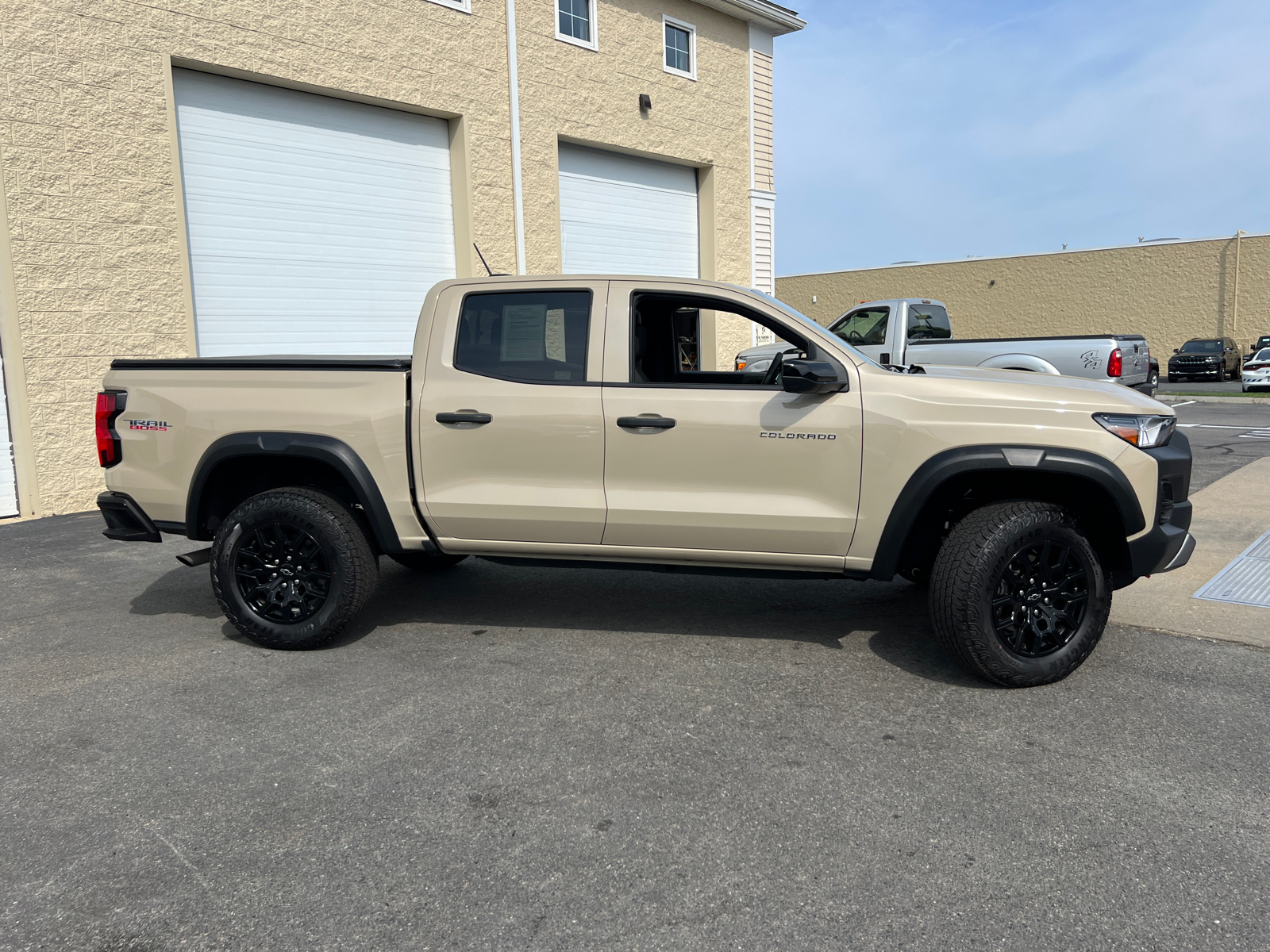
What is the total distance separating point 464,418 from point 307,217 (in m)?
7.29

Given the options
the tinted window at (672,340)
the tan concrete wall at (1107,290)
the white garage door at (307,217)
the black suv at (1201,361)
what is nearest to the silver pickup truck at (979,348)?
the tinted window at (672,340)

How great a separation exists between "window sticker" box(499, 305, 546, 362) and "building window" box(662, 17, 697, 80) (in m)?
11.1

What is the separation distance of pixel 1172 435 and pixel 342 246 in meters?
9.39

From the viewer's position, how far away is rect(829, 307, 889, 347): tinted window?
13227 mm

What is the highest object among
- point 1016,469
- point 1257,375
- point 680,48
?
point 680,48

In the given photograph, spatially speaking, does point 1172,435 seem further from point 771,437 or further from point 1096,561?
point 771,437

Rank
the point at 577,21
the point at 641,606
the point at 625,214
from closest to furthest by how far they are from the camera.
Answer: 1. the point at 641,606
2. the point at 577,21
3. the point at 625,214

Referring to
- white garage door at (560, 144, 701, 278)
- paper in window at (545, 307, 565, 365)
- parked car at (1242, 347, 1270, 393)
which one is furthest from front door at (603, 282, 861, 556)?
parked car at (1242, 347, 1270, 393)

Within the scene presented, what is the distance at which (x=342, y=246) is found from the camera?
11.0 meters

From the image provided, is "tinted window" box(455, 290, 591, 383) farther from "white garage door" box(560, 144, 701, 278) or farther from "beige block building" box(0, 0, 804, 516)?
"white garage door" box(560, 144, 701, 278)

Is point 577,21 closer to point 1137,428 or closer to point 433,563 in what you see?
point 433,563

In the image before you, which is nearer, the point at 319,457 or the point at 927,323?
the point at 319,457

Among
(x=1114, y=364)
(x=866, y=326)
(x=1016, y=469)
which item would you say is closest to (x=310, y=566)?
(x=1016, y=469)

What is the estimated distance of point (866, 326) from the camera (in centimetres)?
1355
